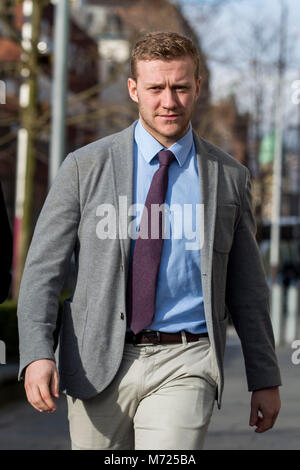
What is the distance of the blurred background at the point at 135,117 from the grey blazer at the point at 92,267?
166cm

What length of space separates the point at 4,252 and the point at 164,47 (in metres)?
0.96

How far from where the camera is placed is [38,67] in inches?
703

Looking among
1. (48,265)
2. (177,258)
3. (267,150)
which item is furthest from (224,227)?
(267,150)


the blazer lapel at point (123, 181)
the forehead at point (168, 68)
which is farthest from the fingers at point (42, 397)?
the forehead at point (168, 68)

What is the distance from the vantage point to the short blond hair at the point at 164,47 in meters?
3.61

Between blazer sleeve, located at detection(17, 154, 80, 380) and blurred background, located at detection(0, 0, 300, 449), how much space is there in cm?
167

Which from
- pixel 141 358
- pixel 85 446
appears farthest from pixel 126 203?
pixel 85 446

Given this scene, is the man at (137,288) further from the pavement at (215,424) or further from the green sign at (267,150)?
the green sign at (267,150)

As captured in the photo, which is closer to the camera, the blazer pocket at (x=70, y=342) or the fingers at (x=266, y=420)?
the blazer pocket at (x=70, y=342)

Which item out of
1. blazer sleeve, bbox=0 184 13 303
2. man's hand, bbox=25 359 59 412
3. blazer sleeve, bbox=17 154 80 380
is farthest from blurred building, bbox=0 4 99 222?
man's hand, bbox=25 359 59 412

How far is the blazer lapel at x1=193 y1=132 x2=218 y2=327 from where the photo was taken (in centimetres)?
357

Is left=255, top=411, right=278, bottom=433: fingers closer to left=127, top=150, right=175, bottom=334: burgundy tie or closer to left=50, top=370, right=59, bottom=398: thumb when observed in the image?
left=127, top=150, right=175, bottom=334: burgundy tie
